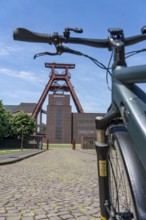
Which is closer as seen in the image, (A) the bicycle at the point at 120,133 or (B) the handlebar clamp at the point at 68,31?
(A) the bicycle at the point at 120,133

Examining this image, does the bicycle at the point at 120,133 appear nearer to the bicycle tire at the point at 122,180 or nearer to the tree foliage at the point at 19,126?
the bicycle tire at the point at 122,180

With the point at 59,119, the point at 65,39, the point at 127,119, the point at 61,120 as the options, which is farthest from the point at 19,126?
the point at 127,119

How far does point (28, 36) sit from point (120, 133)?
1.10 m

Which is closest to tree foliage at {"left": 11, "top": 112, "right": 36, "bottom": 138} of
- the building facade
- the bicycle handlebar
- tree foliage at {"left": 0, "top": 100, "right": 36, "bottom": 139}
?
tree foliage at {"left": 0, "top": 100, "right": 36, "bottom": 139}

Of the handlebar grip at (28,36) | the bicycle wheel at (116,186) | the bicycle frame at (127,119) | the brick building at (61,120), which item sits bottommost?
the bicycle wheel at (116,186)

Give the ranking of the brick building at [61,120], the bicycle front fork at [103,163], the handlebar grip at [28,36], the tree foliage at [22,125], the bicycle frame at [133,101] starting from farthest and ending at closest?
1. the brick building at [61,120]
2. the tree foliage at [22,125]
3. the bicycle front fork at [103,163]
4. the handlebar grip at [28,36]
5. the bicycle frame at [133,101]

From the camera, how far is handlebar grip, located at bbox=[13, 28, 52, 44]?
263 centimetres

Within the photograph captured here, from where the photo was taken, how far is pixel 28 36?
265 centimetres

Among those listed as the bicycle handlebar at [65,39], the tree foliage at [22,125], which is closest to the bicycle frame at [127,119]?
the bicycle handlebar at [65,39]

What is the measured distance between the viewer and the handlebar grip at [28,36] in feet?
8.62

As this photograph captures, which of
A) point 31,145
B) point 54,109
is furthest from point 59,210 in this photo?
point 54,109

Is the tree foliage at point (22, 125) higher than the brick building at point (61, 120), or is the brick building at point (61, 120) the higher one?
the brick building at point (61, 120)

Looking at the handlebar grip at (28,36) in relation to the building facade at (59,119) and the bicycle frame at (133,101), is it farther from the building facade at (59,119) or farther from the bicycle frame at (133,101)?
the building facade at (59,119)

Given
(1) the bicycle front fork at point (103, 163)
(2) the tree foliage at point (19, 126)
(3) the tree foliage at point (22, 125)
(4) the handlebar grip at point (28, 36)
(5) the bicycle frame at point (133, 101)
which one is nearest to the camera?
(5) the bicycle frame at point (133, 101)
